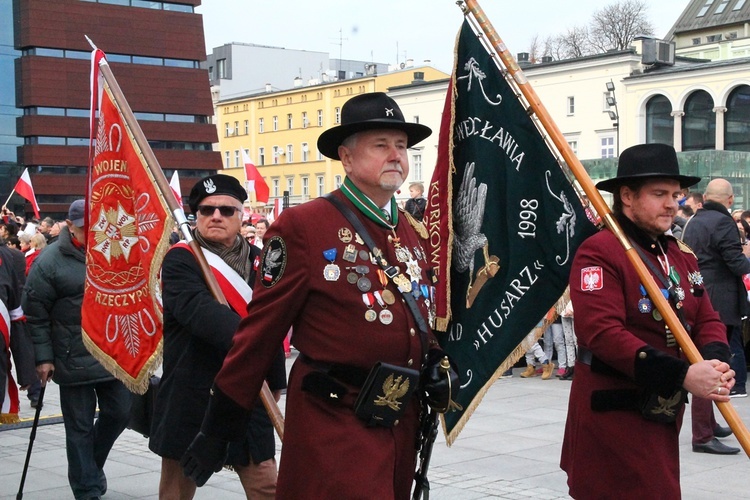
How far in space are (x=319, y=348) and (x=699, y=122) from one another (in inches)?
2119

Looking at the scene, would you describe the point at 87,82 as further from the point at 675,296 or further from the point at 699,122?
the point at 675,296

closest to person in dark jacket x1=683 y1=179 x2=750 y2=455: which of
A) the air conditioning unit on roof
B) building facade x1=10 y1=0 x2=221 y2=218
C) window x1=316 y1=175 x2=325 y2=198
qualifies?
the air conditioning unit on roof

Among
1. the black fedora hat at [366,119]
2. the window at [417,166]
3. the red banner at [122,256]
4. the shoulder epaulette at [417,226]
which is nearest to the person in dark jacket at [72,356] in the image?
the red banner at [122,256]

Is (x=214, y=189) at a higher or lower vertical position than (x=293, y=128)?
lower

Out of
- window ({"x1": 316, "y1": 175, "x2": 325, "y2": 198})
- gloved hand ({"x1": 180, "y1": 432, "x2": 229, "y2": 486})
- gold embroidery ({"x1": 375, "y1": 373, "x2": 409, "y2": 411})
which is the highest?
window ({"x1": 316, "y1": 175, "x2": 325, "y2": 198})

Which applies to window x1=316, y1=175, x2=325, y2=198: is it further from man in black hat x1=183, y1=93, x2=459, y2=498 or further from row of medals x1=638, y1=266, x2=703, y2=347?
man in black hat x1=183, y1=93, x2=459, y2=498

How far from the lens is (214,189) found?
5688mm

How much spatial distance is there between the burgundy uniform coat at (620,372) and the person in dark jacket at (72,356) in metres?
3.69

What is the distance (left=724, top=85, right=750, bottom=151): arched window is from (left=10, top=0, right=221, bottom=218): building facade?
3130 centimetres

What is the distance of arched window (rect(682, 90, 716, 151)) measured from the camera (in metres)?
54.5

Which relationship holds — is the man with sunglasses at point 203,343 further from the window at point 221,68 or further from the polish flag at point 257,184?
the window at point 221,68

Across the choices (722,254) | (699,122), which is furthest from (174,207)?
(699,122)

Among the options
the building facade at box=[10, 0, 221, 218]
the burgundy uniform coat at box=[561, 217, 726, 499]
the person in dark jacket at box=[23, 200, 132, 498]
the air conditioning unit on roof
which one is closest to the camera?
the burgundy uniform coat at box=[561, 217, 726, 499]

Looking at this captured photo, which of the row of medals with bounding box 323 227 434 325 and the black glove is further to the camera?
the black glove
